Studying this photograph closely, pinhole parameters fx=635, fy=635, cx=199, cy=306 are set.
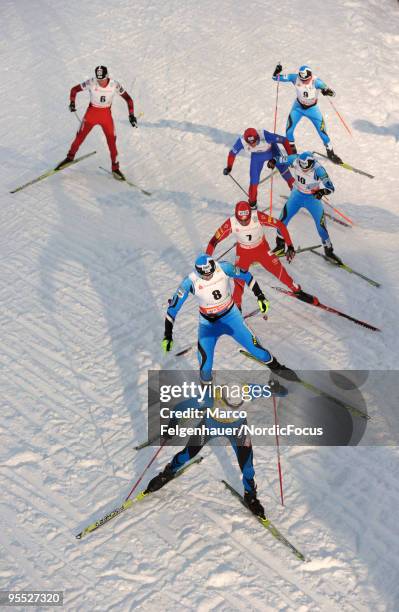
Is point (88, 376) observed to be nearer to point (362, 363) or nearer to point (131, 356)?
point (131, 356)

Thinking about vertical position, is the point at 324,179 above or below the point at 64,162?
above

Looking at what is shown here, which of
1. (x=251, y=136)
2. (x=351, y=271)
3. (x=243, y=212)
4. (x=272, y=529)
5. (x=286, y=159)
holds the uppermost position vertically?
(x=251, y=136)

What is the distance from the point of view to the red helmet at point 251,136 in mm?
8750

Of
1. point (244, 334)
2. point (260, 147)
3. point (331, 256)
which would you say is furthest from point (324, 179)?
point (244, 334)

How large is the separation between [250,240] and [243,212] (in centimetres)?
39

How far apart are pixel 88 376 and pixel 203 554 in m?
2.61

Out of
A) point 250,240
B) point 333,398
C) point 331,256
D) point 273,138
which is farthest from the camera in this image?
point 273,138

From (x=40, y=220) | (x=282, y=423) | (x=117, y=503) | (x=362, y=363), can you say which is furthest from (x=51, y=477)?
(x=40, y=220)

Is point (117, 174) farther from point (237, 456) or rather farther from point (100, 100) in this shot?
point (237, 456)

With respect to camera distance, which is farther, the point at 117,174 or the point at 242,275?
the point at 117,174

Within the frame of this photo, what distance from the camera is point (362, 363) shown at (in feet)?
23.7

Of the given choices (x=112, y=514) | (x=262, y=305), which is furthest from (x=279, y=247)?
(x=112, y=514)

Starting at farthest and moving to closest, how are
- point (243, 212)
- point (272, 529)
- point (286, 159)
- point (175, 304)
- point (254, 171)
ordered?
1. point (254, 171)
2. point (286, 159)
3. point (243, 212)
4. point (175, 304)
5. point (272, 529)

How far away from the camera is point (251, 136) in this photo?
8758 millimetres
